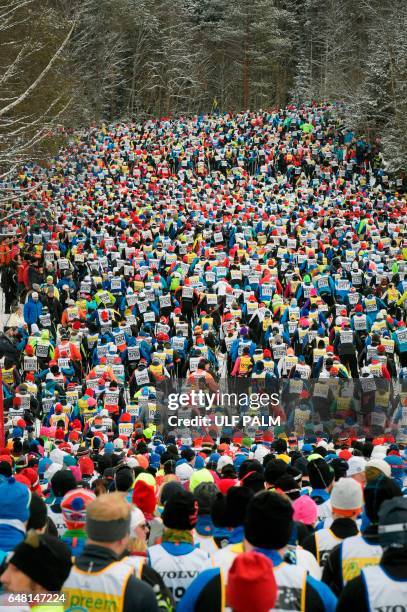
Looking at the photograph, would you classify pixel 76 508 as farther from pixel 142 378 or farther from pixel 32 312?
pixel 32 312

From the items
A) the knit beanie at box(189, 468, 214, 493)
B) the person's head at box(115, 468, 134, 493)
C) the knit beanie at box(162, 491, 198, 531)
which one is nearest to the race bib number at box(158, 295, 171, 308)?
the person's head at box(115, 468, 134, 493)

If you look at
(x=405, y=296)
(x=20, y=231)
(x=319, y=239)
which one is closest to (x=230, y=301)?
(x=405, y=296)

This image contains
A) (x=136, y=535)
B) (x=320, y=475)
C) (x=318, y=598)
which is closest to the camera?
(x=318, y=598)

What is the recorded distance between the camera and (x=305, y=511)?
20.3 ft

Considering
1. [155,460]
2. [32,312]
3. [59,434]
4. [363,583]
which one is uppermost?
[363,583]

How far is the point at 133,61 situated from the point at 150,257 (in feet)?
144

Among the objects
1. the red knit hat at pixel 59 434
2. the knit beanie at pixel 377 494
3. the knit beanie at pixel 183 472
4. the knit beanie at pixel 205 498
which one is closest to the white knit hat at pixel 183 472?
the knit beanie at pixel 183 472

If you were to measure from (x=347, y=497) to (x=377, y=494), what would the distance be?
0.97 ft

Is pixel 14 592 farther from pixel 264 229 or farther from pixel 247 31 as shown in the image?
pixel 247 31

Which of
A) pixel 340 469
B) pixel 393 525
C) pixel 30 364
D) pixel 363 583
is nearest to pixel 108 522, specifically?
pixel 363 583

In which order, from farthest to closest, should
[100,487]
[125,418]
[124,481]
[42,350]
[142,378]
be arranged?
[42,350]
[142,378]
[125,418]
[124,481]
[100,487]

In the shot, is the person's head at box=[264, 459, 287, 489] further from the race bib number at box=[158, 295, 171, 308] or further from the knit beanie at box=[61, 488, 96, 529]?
the race bib number at box=[158, 295, 171, 308]

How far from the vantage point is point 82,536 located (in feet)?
17.1

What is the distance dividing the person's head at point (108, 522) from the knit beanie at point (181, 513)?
78cm
